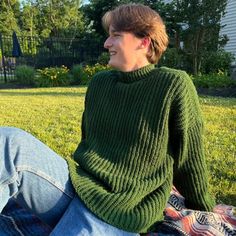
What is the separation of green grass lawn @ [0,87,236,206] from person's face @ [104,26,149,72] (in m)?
1.73

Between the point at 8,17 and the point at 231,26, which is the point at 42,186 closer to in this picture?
the point at 231,26

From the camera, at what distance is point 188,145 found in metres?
2.34

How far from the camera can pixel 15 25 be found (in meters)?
38.2

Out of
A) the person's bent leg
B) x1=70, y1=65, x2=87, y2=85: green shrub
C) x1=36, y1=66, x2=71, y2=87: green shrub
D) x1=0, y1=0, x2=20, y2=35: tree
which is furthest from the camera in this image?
x1=0, y1=0, x2=20, y2=35: tree

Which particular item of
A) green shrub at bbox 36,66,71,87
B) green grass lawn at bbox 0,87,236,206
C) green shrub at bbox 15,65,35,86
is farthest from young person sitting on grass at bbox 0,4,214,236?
green shrub at bbox 15,65,35,86

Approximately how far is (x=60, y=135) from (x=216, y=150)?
7.56ft

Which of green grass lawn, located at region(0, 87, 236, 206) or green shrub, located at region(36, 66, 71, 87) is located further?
green shrub, located at region(36, 66, 71, 87)

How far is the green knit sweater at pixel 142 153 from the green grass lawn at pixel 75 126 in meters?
1.41

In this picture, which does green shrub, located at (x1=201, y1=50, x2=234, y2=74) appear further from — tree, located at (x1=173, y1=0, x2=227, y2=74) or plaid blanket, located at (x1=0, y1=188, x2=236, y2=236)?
plaid blanket, located at (x1=0, y1=188, x2=236, y2=236)

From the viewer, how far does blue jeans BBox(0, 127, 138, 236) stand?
6.43ft

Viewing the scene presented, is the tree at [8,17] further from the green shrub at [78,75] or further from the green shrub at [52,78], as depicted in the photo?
the green shrub at [52,78]

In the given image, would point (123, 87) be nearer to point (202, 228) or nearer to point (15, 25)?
point (202, 228)

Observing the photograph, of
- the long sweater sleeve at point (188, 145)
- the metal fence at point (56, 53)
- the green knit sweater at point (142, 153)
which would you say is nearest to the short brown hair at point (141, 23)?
the green knit sweater at point (142, 153)

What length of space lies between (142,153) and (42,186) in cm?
58
